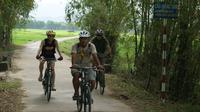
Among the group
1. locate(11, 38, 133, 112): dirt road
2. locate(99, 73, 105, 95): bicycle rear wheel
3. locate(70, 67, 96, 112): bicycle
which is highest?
locate(70, 67, 96, 112): bicycle

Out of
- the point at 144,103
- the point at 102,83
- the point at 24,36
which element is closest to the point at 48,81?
the point at 102,83

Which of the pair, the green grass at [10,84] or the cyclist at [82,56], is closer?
the cyclist at [82,56]

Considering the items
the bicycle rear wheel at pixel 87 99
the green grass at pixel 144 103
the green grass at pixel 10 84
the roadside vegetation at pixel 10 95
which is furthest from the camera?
the green grass at pixel 10 84

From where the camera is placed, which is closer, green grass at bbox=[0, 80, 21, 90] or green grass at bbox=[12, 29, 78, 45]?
green grass at bbox=[0, 80, 21, 90]

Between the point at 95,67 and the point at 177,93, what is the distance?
757 centimetres

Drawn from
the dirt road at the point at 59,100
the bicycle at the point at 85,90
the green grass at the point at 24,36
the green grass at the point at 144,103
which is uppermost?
the bicycle at the point at 85,90

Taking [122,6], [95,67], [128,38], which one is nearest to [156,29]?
[122,6]

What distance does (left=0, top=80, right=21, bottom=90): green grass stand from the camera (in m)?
17.4

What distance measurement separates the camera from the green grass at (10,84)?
1737 cm

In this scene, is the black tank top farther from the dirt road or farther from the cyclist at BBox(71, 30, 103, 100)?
the cyclist at BBox(71, 30, 103, 100)

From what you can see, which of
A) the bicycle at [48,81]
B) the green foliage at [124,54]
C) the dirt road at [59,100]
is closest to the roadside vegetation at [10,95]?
the dirt road at [59,100]

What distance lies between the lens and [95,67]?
39.7ft

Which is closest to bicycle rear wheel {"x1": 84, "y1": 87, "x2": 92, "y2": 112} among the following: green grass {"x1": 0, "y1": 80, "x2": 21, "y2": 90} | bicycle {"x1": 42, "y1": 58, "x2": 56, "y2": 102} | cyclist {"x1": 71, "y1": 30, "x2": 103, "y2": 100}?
cyclist {"x1": 71, "y1": 30, "x2": 103, "y2": 100}

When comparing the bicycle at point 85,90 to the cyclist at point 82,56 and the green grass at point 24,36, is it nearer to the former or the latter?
the cyclist at point 82,56
